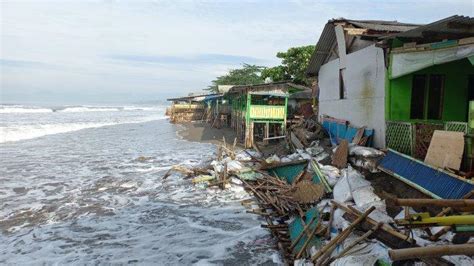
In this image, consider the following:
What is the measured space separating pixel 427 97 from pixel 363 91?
2.22m

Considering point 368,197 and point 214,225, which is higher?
point 368,197

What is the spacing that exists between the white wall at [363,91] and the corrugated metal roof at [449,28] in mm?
2433

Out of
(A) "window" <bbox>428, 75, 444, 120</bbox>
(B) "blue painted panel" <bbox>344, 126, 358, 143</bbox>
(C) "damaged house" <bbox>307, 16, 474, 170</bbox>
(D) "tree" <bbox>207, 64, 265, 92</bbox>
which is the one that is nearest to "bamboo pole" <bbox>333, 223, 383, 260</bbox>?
(C) "damaged house" <bbox>307, 16, 474, 170</bbox>

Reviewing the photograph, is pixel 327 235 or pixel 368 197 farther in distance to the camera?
pixel 368 197

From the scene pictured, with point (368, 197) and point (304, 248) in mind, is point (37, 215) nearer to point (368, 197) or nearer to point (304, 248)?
point (304, 248)

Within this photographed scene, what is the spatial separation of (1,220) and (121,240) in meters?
4.05

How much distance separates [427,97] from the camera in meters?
10.8

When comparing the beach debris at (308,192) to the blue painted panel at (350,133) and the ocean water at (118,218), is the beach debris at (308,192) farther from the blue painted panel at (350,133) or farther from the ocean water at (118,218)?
the blue painted panel at (350,133)

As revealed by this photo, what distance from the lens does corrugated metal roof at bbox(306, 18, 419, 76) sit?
A: 40.5 feet

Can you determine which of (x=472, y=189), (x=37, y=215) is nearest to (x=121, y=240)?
(x=37, y=215)

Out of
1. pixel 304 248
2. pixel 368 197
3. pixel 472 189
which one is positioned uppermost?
pixel 472 189

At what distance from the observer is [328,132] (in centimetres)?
1593

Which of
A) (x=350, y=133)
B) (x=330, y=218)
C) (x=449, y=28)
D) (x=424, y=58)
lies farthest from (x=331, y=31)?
(x=330, y=218)

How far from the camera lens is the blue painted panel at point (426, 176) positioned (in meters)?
6.89
